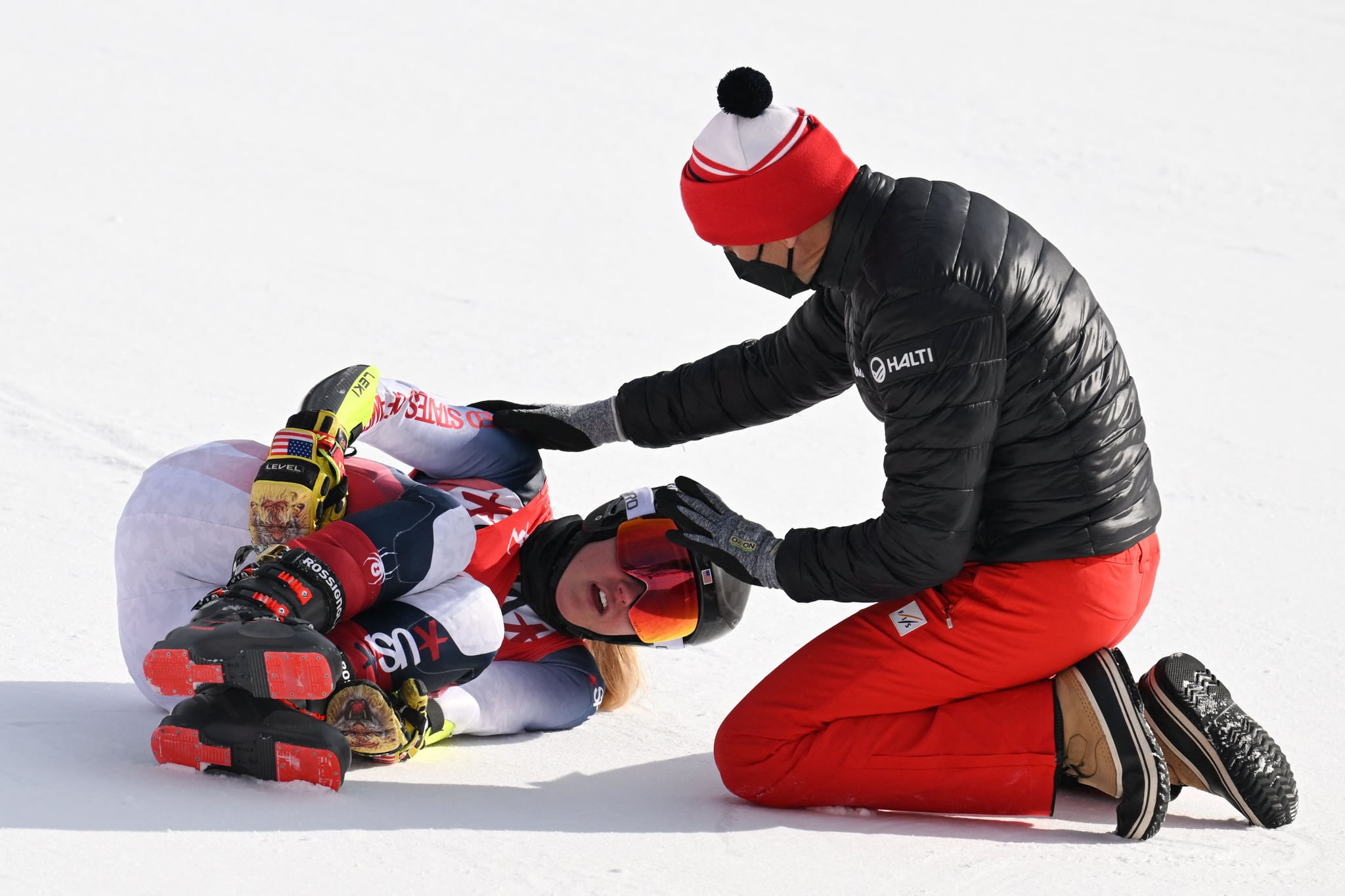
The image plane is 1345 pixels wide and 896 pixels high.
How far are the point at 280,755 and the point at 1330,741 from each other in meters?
2.32

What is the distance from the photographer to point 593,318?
6.00 m

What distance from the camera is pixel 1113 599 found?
2748 millimetres

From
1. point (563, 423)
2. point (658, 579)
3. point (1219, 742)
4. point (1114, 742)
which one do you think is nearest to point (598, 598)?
point (658, 579)

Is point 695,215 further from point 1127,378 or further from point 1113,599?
point 1113,599

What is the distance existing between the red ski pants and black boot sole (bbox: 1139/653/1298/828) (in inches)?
5.9

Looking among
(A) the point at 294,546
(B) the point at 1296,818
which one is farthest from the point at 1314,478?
(A) the point at 294,546

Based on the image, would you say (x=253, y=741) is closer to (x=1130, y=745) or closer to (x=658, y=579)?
(x=658, y=579)

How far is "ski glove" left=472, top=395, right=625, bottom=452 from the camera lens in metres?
3.37

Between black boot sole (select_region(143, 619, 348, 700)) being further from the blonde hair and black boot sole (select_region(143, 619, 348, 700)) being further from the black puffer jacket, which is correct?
the blonde hair

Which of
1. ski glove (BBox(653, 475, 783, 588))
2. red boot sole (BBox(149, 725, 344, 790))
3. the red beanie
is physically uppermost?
the red beanie

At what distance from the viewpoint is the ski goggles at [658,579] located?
10.3 feet

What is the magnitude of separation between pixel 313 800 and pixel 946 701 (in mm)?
1259

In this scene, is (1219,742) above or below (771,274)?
below

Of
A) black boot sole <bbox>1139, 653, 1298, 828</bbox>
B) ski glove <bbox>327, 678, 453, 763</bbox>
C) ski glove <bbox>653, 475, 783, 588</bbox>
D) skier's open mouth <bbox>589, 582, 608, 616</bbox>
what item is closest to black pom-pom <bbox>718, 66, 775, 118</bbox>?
ski glove <bbox>653, 475, 783, 588</bbox>
